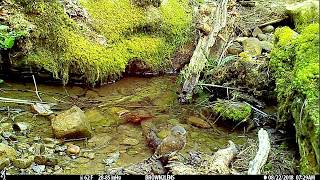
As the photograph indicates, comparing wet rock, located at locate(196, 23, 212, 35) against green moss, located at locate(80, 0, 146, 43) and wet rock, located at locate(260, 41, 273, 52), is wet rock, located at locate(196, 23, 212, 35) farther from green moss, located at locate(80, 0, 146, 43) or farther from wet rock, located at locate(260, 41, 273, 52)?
wet rock, located at locate(260, 41, 273, 52)

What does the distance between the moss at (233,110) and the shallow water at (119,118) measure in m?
0.15

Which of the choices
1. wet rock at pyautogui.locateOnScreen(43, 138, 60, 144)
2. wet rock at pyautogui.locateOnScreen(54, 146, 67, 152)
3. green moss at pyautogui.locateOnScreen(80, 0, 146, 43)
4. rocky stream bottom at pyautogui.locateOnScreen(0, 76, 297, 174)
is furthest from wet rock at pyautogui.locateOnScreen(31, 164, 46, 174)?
green moss at pyautogui.locateOnScreen(80, 0, 146, 43)

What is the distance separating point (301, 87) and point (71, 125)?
1.99 metres

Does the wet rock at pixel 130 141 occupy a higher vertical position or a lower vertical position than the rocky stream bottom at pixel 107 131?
lower

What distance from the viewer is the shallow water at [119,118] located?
413cm

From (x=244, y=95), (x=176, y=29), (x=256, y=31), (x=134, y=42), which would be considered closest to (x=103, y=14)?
(x=134, y=42)

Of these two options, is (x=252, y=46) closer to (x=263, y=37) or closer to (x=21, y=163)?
(x=263, y=37)

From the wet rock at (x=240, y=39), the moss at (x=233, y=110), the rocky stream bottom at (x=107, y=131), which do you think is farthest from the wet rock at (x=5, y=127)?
the wet rock at (x=240, y=39)

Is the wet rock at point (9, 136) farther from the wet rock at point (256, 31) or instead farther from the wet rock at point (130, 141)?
the wet rock at point (256, 31)

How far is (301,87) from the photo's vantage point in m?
3.78

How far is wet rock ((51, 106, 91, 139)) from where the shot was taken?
4.23m

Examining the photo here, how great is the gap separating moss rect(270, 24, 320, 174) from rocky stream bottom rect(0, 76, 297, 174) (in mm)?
330

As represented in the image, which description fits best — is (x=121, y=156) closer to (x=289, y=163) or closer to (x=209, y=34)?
(x=289, y=163)

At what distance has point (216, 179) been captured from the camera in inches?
126
